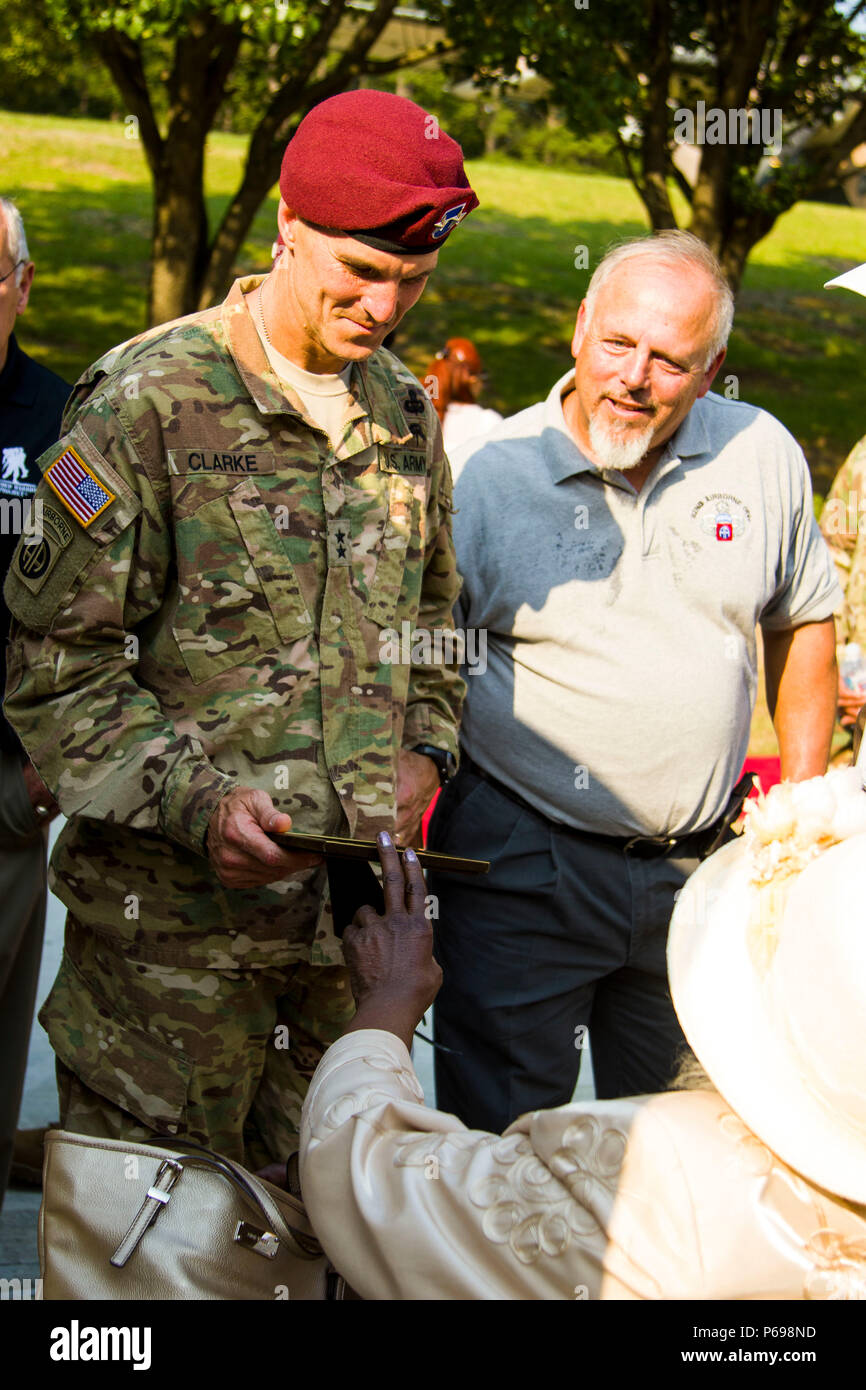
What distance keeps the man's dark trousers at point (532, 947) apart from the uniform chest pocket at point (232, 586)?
2.82ft

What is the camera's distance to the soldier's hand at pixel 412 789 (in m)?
2.62

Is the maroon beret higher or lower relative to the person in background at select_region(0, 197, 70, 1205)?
higher

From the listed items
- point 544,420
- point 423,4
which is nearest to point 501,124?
point 423,4

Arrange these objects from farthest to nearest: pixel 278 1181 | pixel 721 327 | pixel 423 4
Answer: pixel 423 4 < pixel 721 327 < pixel 278 1181

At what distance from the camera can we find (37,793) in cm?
290

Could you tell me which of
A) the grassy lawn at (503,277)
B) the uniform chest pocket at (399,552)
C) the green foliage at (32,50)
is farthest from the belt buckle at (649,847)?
the green foliage at (32,50)

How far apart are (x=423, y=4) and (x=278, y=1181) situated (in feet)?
37.1

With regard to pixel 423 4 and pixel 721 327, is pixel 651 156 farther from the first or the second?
pixel 721 327

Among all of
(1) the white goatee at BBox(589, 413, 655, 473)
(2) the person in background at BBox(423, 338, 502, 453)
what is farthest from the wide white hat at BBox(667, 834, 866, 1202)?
(2) the person in background at BBox(423, 338, 502, 453)

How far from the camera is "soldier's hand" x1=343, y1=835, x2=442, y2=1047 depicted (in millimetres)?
1933

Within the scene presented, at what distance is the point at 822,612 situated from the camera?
127 inches

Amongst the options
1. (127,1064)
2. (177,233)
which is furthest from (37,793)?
(177,233)

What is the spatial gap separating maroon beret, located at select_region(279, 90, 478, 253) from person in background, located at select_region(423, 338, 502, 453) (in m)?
4.01

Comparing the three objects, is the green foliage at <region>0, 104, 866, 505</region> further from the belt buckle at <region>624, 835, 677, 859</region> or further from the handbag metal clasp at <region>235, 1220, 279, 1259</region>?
the handbag metal clasp at <region>235, 1220, 279, 1259</region>
